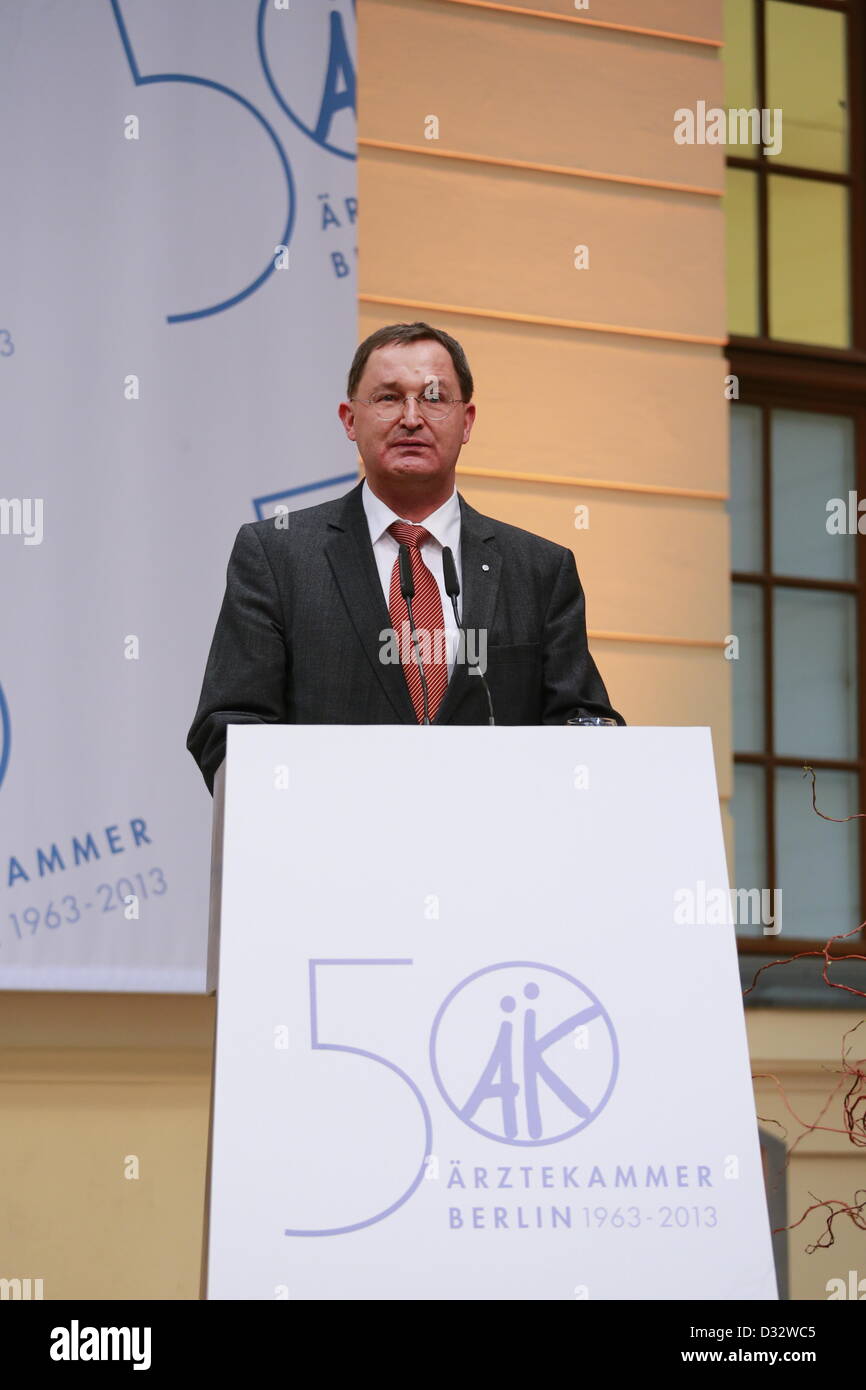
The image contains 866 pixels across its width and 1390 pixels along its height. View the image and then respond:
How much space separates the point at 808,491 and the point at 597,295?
811mm

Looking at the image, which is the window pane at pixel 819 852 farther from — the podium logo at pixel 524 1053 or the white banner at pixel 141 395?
the podium logo at pixel 524 1053

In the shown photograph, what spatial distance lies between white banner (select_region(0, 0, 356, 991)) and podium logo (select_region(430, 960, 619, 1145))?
1.65 meters

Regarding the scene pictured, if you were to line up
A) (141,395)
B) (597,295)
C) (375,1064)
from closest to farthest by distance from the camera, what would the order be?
(375,1064), (141,395), (597,295)

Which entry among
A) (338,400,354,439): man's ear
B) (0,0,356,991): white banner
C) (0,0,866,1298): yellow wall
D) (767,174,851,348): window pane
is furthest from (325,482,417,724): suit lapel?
(767,174,851,348): window pane

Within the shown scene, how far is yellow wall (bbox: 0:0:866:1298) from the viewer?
4.04 meters

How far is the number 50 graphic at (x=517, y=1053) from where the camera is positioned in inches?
70.8

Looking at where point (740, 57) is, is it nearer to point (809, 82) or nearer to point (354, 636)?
point (809, 82)

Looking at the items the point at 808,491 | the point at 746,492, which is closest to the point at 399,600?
the point at 746,492

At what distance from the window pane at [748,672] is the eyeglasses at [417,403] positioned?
1995 mm

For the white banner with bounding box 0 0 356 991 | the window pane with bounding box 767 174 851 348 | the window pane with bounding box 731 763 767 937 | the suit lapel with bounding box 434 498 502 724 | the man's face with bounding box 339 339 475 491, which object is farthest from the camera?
the window pane with bounding box 767 174 851 348

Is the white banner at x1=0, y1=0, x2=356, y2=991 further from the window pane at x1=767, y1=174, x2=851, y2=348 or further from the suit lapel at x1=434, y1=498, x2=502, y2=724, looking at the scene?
the window pane at x1=767, y1=174, x2=851, y2=348

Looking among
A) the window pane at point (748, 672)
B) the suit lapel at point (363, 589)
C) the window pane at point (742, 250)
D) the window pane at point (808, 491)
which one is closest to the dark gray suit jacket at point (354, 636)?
the suit lapel at point (363, 589)

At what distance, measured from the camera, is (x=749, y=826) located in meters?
4.36

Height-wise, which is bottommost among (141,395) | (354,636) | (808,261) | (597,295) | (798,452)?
(354,636)
